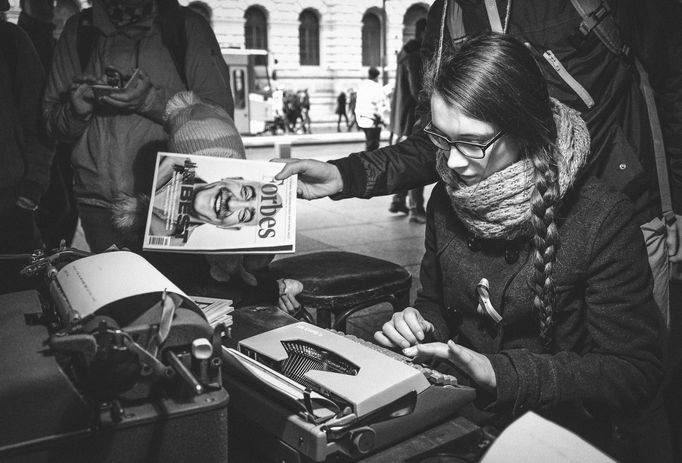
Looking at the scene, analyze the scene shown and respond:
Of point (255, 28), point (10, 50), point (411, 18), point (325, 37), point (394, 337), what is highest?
point (411, 18)

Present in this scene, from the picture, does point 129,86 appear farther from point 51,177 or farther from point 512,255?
point 51,177

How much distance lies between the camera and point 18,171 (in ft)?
9.60

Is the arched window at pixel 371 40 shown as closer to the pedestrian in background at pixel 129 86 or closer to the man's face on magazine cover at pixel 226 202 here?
the pedestrian in background at pixel 129 86

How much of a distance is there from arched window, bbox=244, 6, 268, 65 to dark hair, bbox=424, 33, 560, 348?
36.5 metres

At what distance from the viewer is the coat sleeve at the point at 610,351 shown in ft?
4.64

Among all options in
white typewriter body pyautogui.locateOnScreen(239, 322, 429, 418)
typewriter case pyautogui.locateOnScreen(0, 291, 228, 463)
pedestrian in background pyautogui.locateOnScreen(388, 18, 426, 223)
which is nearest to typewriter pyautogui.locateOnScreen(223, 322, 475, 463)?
white typewriter body pyautogui.locateOnScreen(239, 322, 429, 418)

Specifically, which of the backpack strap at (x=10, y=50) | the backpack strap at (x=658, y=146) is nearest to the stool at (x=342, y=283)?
the backpack strap at (x=658, y=146)

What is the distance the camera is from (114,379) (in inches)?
37.4

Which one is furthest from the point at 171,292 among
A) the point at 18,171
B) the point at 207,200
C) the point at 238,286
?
the point at 18,171

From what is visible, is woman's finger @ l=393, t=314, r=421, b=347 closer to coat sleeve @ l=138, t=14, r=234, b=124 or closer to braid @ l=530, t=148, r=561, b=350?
braid @ l=530, t=148, r=561, b=350

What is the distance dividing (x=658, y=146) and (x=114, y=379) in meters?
2.02

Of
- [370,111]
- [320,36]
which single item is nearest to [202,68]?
[370,111]

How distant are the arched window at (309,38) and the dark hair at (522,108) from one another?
37559 mm

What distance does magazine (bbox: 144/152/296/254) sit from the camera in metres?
1.69
